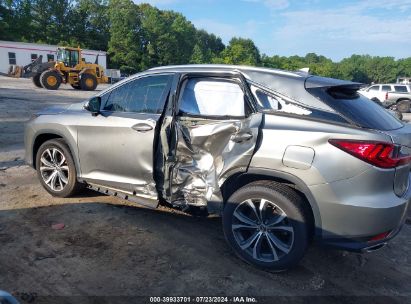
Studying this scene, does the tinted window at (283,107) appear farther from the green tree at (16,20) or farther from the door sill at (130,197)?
the green tree at (16,20)

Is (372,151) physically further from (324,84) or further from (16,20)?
(16,20)

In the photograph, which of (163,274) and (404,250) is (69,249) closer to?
(163,274)

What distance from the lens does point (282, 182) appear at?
131 inches

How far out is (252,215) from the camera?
3.45m

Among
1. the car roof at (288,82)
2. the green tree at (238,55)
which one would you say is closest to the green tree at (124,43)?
the green tree at (238,55)

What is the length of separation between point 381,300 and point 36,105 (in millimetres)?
14935

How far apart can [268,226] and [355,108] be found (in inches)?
51.2

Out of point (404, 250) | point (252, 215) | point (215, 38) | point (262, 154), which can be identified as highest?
point (215, 38)

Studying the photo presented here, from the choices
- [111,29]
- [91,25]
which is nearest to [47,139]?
[111,29]

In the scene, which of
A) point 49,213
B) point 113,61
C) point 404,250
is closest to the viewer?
point 404,250

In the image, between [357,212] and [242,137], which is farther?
[242,137]

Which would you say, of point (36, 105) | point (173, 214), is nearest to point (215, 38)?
point (36, 105)

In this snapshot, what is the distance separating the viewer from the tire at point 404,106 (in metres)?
22.9

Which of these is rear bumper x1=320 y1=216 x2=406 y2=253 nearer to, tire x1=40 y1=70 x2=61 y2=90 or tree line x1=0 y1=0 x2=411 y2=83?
tire x1=40 y1=70 x2=61 y2=90
